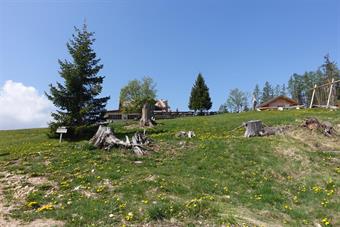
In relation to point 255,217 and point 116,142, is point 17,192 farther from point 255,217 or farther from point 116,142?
point 255,217

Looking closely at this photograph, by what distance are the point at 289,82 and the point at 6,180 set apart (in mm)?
119955

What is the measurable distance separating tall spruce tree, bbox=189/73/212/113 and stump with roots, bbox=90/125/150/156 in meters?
53.3

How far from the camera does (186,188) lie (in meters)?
10.4

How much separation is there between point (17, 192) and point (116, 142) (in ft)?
18.8

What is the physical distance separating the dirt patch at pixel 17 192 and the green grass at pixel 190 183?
22cm

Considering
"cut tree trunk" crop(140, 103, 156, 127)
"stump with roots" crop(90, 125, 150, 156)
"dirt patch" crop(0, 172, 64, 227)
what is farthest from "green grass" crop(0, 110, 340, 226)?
"cut tree trunk" crop(140, 103, 156, 127)

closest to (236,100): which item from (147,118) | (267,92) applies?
(267,92)

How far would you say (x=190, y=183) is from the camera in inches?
431

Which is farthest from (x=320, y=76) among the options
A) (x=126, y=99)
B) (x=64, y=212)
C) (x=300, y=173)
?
(x=64, y=212)

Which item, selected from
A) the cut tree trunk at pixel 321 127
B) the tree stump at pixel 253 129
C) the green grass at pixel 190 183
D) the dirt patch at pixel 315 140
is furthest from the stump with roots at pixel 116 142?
the cut tree trunk at pixel 321 127

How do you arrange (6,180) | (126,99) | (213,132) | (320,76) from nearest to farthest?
1. (6,180)
2. (213,132)
3. (126,99)
4. (320,76)

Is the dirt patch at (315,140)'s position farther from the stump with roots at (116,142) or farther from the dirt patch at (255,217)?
the dirt patch at (255,217)

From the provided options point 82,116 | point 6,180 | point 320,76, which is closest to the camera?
point 6,180

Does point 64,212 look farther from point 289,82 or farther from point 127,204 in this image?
point 289,82
